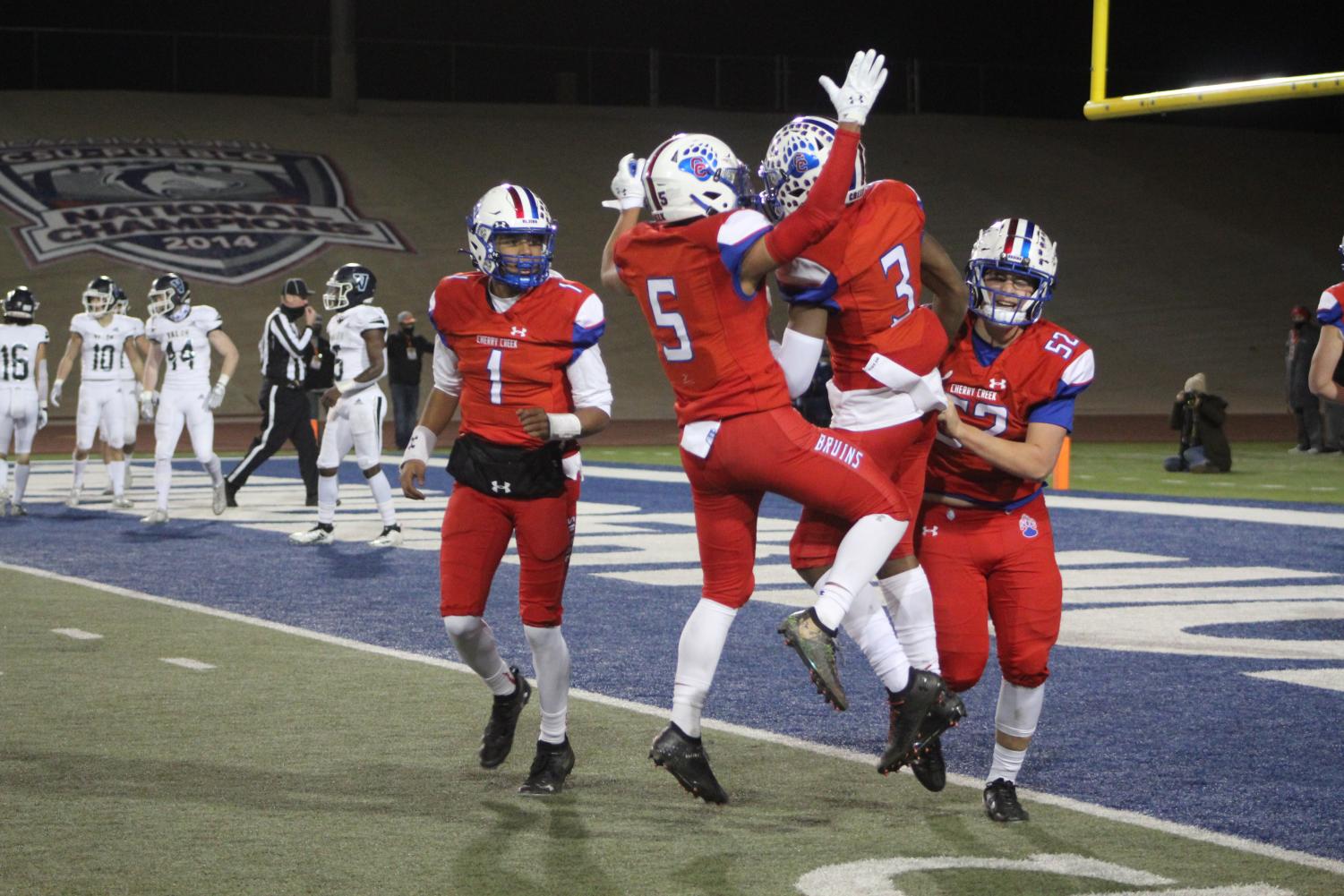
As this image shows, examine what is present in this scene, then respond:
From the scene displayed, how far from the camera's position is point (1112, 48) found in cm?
4119

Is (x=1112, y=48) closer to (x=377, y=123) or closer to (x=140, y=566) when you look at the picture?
(x=377, y=123)

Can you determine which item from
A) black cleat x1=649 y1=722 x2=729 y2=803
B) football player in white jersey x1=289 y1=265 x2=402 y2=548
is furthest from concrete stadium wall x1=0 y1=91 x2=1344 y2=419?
black cleat x1=649 y1=722 x2=729 y2=803

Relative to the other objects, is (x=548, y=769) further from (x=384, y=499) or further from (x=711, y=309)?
(x=384, y=499)

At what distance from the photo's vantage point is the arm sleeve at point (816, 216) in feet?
15.4

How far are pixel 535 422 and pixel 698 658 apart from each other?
89cm

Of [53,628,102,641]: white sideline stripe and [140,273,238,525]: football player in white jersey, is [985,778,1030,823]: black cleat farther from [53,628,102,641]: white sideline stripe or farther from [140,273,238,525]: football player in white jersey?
[140,273,238,525]: football player in white jersey

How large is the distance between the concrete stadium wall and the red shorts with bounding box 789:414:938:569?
22622mm

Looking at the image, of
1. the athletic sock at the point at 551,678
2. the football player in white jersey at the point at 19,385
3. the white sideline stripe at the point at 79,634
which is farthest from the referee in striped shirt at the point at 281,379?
the athletic sock at the point at 551,678

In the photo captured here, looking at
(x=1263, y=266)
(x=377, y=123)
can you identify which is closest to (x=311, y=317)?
(x=377, y=123)

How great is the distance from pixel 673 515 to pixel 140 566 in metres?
4.53

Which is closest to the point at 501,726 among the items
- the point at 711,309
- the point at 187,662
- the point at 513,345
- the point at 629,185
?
the point at 513,345

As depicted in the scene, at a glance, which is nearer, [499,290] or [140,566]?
[499,290]

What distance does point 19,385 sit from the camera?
14.6 m

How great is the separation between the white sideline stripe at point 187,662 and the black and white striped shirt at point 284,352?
750cm
